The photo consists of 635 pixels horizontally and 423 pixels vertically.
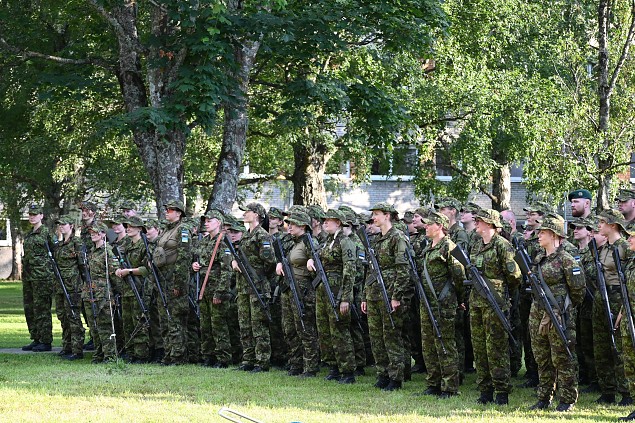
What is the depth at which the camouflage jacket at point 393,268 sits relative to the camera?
11586 mm

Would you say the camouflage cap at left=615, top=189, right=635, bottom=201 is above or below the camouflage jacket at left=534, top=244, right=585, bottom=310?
above

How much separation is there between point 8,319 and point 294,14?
411 inches

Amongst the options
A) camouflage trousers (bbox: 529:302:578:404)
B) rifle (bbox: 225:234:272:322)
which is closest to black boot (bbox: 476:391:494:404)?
camouflage trousers (bbox: 529:302:578:404)

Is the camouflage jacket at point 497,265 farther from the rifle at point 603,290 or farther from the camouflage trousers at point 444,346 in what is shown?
the rifle at point 603,290

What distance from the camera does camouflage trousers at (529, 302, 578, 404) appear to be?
10.0 m

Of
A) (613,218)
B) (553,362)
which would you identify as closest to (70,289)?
(553,362)

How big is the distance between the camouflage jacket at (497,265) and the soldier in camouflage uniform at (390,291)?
47.0 inches

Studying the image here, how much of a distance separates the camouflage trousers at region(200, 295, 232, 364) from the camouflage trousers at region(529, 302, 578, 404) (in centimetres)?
526

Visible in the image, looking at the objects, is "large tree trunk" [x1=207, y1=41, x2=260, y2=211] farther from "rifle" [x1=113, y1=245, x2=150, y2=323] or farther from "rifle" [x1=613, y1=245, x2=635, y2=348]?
"rifle" [x1=613, y1=245, x2=635, y2=348]

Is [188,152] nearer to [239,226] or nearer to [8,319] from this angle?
[8,319]

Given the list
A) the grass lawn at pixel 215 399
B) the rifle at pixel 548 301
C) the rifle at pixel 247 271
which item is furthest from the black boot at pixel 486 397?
the rifle at pixel 247 271

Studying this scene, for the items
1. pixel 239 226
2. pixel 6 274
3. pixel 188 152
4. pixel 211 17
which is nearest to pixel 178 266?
pixel 239 226

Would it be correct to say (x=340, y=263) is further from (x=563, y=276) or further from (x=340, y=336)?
(x=563, y=276)

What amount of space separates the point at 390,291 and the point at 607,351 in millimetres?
2473
